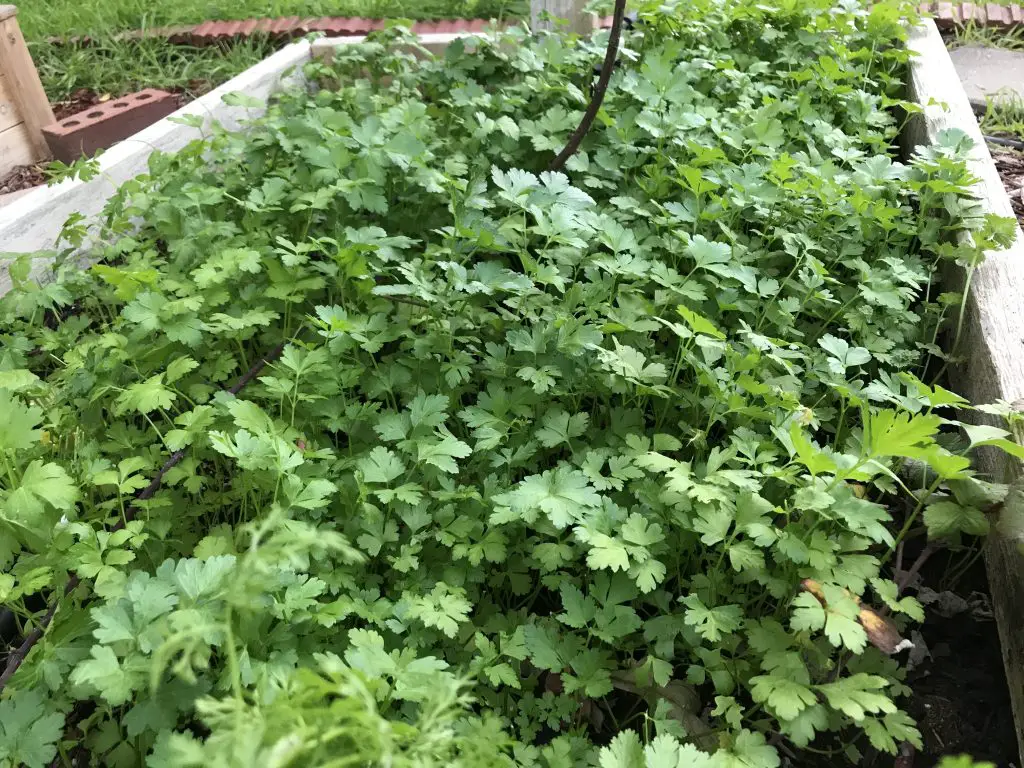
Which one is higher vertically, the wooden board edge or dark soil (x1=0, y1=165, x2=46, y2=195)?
the wooden board edge

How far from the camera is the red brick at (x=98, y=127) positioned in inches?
132

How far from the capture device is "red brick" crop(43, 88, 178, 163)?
3.35m

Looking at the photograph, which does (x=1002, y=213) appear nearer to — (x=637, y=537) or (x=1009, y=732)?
(x=1009, y=732)

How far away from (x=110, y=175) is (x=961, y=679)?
298 centimetres

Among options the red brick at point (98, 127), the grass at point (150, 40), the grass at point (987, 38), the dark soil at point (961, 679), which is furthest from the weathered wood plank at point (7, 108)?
the grass at point (987, 38)

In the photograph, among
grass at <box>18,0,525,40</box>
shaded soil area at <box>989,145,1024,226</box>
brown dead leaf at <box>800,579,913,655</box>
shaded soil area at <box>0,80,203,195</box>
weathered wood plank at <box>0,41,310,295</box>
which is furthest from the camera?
grass at <box>18,0,525,40</box>

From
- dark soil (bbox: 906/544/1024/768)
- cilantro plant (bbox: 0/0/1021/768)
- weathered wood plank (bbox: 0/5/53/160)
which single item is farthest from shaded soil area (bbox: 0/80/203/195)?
dark soil (bbox: 906/544/1024/768)

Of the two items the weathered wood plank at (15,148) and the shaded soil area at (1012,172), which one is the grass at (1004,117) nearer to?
the shaded soil area at (1012,172)

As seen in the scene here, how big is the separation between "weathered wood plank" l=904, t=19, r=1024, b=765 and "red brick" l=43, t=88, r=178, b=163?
3444 mm

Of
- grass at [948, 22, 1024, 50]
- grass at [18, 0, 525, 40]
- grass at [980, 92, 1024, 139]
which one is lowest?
grass at [980, 92, 1024, 139]

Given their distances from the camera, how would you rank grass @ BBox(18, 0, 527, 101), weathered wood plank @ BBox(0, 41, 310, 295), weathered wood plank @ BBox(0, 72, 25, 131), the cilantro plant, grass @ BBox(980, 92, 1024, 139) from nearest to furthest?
1. the cilantro plant
2. weathered wood plank @ BBox(0, 41, 310, 295)
3. grass @ BBox(980, 92, 1024, 139)
4. weathered wood plank @ BBox(0, 72, 25, 131)
5. grass @ BBox(18, 0, 527, 101)

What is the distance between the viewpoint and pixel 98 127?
337 centimetres

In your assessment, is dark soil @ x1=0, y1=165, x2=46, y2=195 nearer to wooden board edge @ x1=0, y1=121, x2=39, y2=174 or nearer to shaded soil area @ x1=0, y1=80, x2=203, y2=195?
wooden board edge @ x1=0, y1=121, x2=39, y2=174

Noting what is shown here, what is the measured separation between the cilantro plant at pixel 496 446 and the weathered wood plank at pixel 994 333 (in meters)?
0.09
